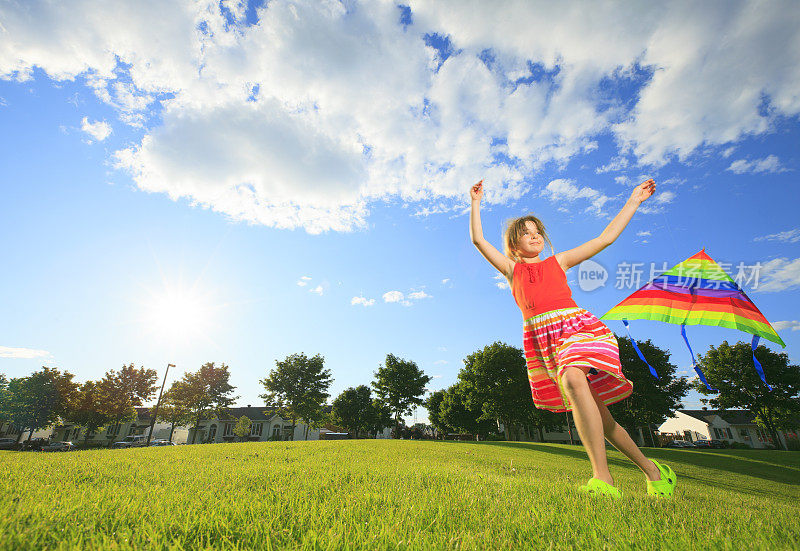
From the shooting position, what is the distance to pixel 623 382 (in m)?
3.27

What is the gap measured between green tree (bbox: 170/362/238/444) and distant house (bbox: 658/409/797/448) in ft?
220

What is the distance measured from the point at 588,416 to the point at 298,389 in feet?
146

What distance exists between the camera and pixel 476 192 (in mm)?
4480

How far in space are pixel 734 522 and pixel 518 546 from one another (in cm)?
163

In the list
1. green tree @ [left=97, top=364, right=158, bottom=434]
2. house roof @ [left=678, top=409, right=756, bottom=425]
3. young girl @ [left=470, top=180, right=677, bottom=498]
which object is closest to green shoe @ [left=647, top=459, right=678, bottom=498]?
young girl @ [left=470, top=180, right=677, bottom=498]

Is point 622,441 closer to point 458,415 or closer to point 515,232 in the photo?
point 515,232

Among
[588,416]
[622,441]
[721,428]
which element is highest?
[588,416]

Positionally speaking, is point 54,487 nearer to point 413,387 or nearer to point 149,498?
point 149,498

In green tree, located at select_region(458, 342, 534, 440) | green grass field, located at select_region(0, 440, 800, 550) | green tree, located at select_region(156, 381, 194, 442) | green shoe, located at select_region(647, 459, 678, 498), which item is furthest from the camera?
green tree, located at select_region(156, 381, 194, 442)

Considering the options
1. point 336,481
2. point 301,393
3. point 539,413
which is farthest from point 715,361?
point 336,481

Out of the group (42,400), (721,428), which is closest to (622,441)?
(42,400)

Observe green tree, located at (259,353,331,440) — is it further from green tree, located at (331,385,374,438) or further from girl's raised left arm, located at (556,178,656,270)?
girl's raised left arm, located at (556,178,656,270)

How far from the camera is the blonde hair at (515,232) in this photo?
4.17 metres

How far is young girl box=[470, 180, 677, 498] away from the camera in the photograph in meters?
3.00
